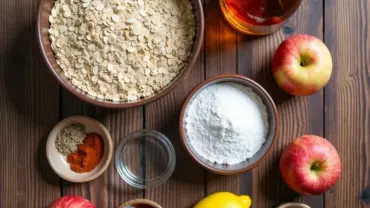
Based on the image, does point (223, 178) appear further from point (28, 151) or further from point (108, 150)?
point (28, 151)

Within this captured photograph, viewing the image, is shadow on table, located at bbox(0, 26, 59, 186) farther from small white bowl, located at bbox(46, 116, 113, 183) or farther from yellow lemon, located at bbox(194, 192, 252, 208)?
yellow lemon, located at bbox(194, 192, 252, 208)

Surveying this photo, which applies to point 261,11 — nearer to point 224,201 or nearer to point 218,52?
point 218,52

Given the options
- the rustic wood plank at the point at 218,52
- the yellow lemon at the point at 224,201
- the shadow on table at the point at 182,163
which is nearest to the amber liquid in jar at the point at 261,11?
the rustic wood plank at the point at 218,52

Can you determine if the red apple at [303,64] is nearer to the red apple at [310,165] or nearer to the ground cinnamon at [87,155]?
the red apple at [310,165]

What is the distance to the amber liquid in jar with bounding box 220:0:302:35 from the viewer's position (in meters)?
0.96

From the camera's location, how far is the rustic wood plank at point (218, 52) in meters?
1.04

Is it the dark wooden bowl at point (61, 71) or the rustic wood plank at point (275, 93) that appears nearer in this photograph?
the dark wooden bowl at point (61, 71)

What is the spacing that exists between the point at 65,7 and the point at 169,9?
0.20 metres

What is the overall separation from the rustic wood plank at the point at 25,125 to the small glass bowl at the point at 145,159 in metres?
0.15

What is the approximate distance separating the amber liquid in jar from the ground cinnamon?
1.25 ft

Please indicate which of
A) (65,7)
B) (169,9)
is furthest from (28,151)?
(169,9)

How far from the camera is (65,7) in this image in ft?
3.08

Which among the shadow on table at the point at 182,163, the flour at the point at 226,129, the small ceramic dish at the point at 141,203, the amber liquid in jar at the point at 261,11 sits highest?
the amber liquid in jar at the point at 261,11

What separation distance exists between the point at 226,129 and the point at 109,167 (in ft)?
0.87
